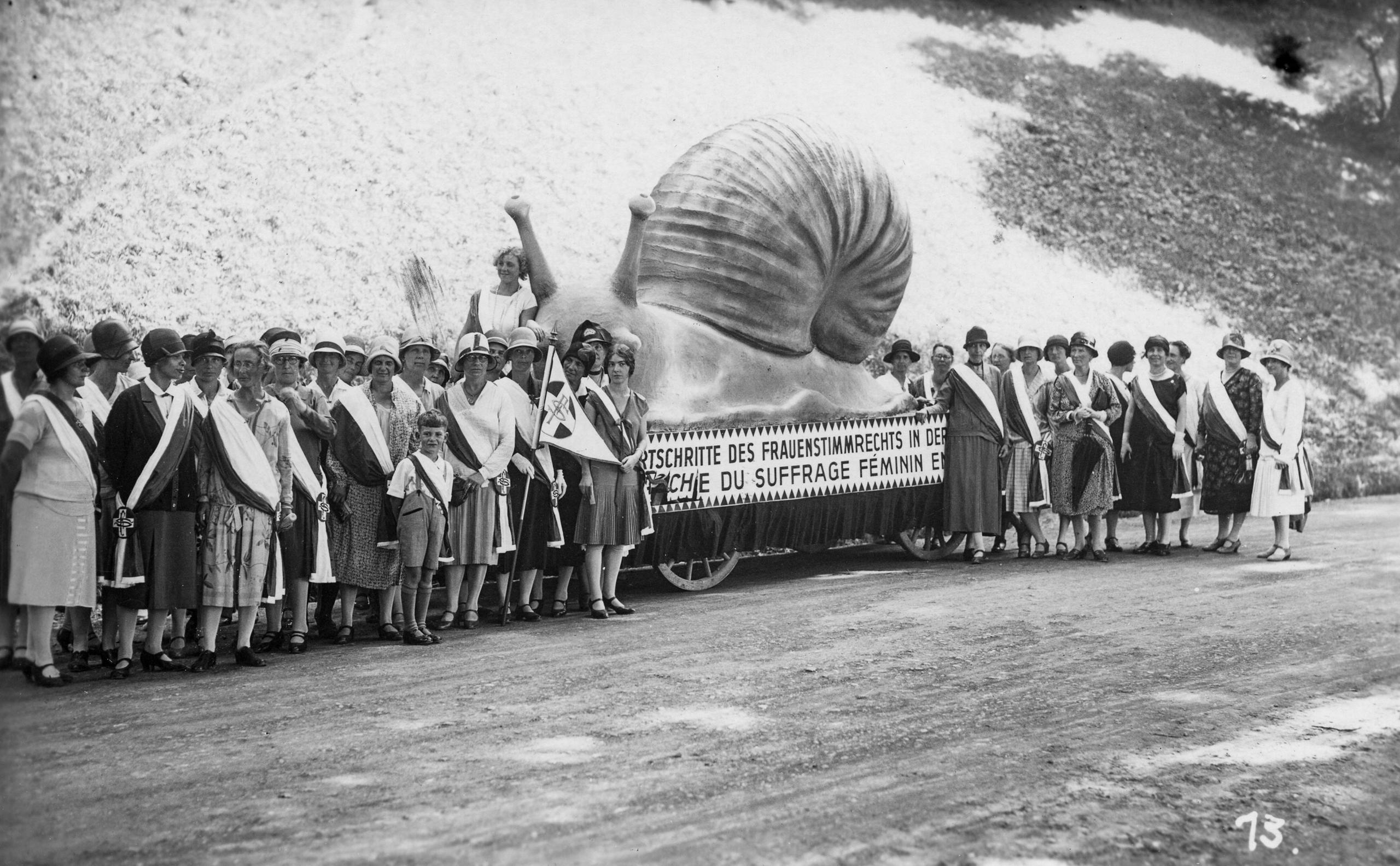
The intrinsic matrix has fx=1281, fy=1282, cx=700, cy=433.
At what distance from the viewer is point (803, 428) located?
8.45 m

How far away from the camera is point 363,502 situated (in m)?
6.23

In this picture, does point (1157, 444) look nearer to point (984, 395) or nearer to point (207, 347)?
point (984, 395)

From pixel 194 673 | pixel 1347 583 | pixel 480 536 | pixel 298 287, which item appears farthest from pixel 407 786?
pixel 298 287

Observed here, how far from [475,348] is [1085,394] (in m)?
4.65

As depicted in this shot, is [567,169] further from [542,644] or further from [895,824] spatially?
[895,824]

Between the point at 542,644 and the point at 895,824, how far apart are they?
9.38 feet

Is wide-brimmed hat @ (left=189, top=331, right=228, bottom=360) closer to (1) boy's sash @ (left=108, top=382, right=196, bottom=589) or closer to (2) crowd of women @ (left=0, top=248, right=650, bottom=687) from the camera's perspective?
(2) crowd of women @ (left=0, top=248, right=650, bottom=687)

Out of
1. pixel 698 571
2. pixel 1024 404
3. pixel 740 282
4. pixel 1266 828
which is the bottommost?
pixel 1266 828

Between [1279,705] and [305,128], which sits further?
[305,128]

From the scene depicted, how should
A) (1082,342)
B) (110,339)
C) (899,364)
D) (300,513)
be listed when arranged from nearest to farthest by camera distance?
(110,339) → (300,513) → (1082,342) → (899,364)

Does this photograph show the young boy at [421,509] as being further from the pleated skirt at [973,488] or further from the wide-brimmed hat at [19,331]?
the pleated skirt at [973,488]

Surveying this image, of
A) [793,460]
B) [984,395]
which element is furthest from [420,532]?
[984,395]

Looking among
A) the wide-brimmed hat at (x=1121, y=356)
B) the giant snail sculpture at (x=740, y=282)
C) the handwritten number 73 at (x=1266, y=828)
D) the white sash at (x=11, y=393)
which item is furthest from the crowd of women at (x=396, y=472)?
the handwritten number 73 at (x=1266, y=828)

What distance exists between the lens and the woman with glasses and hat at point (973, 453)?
906 cm
